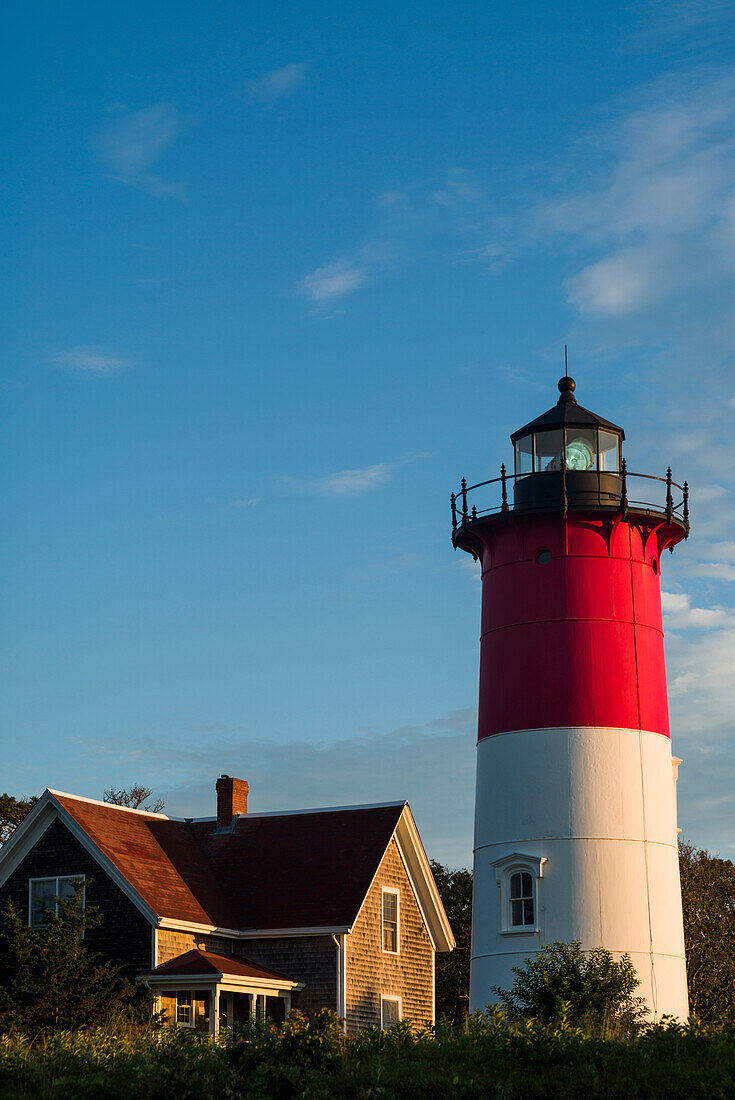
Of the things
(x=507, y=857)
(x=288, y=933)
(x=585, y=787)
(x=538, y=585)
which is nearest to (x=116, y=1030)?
(x=288, y=933)

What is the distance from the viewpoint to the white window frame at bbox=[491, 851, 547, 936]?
25.8 m

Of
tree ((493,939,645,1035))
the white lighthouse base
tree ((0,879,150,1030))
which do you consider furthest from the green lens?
tree ((0,879,150,1030))

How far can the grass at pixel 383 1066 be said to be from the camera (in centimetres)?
1659

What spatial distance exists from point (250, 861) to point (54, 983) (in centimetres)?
642

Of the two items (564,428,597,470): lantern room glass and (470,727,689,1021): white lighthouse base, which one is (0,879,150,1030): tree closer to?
(470,727,689,1021): white lighthouse base

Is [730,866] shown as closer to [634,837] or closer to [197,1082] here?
[634,837]

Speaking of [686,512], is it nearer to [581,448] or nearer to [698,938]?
[581,448]

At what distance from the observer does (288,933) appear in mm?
28625

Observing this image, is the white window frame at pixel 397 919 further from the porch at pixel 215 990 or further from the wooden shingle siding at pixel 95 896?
the wooden shingle siding at pixel 95 896

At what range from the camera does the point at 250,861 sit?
31.3m

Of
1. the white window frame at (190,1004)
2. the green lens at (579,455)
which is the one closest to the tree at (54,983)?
the white window frame at (190,1004)

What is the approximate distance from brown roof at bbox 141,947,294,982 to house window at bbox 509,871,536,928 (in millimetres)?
5076

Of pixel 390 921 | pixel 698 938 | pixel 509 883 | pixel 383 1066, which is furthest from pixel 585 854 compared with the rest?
pixel 698 938

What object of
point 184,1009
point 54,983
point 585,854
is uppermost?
point 585,854
